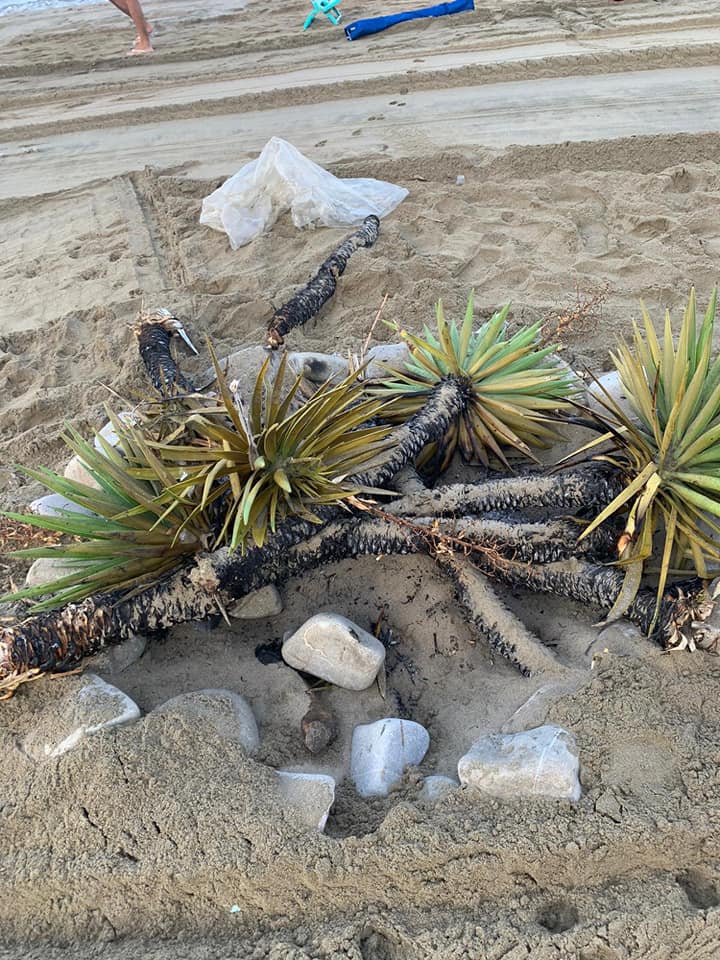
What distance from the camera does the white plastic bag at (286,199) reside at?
596 cm

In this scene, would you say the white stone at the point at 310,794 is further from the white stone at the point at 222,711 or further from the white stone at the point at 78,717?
the white stone at the point at 78,717

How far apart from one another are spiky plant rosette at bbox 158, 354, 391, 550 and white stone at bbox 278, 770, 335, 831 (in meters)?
0.77

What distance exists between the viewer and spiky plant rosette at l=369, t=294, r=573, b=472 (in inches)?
129

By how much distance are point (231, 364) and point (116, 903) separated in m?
2.64

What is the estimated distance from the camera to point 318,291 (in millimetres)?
4988

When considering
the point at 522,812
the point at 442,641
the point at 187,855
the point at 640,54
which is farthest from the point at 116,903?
the point at 640,54

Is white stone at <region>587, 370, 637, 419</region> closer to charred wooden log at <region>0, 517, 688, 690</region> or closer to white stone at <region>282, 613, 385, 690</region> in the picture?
charred wooden log at <region>0, 517, 688, 690</region>

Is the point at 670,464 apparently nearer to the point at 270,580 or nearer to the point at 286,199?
the point at 270,580

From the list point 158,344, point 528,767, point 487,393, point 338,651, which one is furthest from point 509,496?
point 158,344

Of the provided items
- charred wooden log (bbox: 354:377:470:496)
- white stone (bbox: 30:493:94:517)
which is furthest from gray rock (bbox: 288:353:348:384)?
white stone (bbox: 30:493:94:517)

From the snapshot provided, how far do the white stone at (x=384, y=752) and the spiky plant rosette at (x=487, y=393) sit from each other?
1230 millimetres

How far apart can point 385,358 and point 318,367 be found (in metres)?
0.35

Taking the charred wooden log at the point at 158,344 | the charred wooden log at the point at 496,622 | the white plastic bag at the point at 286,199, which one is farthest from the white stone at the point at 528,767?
the white plastic bag at the point at 286,199

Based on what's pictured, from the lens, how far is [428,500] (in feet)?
9.78
